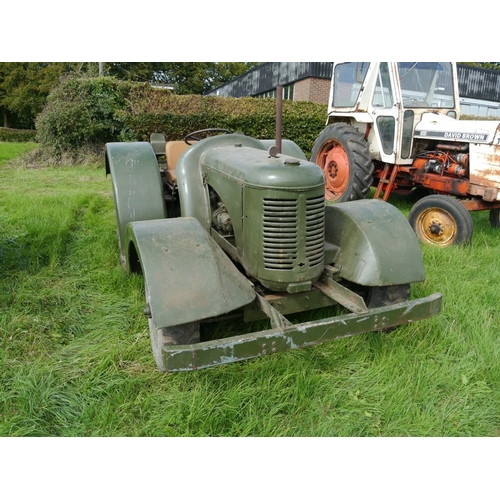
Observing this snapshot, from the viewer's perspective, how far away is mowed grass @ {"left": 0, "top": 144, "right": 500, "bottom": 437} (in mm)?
2428

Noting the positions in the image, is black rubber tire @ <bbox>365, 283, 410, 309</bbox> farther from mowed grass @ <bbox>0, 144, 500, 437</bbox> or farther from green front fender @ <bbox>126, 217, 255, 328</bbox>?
green front fender @ <bbox>126, 217, 255, 328</bbox>

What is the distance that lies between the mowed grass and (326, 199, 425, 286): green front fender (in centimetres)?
51

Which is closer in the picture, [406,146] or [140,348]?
[140,348]

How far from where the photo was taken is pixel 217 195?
350 centimetres

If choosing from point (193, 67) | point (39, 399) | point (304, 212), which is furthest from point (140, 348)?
point (193, 67)

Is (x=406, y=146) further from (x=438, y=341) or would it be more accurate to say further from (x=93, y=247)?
(x=93, y=247)

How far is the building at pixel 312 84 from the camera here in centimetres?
1770

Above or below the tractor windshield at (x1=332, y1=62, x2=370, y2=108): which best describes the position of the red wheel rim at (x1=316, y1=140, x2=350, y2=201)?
below

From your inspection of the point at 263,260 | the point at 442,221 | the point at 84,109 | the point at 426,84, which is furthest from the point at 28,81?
the point at 263,260

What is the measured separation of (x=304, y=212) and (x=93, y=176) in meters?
9.09

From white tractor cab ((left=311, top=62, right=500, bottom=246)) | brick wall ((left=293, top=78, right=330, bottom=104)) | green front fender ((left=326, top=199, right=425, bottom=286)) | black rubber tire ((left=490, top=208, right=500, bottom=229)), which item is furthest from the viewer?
brick wall ((left=293, top=78, right=330, bottom=104))

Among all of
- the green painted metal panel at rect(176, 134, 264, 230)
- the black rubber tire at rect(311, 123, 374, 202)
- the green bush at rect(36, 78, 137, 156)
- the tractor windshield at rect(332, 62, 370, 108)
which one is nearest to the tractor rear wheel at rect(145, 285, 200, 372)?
the green painted metal panel at rect(176, 134, 264, 230)

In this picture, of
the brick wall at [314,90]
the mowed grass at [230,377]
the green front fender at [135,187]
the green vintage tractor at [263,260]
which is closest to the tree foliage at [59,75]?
the brick wall at [314,90]

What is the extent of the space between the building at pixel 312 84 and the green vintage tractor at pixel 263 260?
51.2 ft
